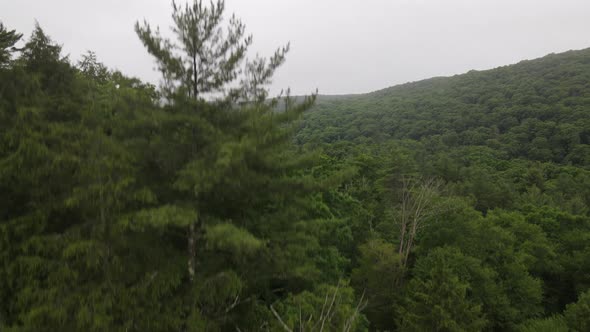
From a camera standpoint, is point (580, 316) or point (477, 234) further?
point (477, 234)

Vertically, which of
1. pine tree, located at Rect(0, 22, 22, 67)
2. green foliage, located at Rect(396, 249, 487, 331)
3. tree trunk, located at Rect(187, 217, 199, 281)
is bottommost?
green foliage, located at Rect(396, 249, 487, 331)

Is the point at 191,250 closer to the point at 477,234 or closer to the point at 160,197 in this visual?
the point at 160,197

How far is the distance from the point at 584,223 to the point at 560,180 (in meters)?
24.2

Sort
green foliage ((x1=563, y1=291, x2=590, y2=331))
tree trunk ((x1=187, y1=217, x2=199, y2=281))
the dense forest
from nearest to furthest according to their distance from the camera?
the dense forest
tree trunk ((x1=187, y1=217, x2=199, y2=281))
green foliage ((x1=563, y1=291, x2=590, y2=331))

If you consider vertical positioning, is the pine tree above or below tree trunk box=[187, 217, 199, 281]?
above

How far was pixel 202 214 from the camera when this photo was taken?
672 cm

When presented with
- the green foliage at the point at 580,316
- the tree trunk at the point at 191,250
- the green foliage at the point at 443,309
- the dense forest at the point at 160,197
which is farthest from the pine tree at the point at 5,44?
the green foliage at the point at 580,316

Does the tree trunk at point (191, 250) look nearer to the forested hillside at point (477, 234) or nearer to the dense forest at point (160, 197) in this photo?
the dense forest at point (160, 197)

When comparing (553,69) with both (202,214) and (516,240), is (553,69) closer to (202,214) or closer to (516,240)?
(516,240)

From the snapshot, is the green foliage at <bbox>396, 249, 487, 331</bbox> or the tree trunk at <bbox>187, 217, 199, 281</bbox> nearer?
the tree trunk at <bbox>187, 217, 199, 281</bbox>

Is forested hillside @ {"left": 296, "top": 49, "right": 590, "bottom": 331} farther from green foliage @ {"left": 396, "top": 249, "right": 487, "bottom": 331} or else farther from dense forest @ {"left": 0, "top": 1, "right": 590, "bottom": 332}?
dense forest @ {"left": 0, "top": 1, "right": 590, "bottom": 332}

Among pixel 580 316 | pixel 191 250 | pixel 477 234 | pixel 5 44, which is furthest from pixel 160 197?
pixel 477 234

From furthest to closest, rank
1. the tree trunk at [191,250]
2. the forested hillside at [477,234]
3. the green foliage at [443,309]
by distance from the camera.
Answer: the forested hillside at [477,234] → the green foliage at [443,309] → the tree trunk at [191,250]

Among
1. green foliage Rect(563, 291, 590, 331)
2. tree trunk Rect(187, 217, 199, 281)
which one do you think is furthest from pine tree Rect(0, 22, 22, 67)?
green foliage Rect(563, 291, 590, 331)
